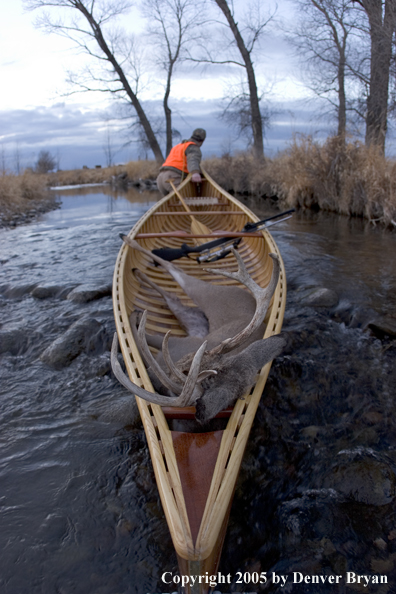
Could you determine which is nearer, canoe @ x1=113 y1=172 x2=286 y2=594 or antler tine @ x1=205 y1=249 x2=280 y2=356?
canoe @ x1=113 y1=172 x2=286 y2=594

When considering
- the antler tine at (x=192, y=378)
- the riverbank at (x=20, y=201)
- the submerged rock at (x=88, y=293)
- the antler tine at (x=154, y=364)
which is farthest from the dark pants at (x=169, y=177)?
the antler tine at (x=192, y=378)

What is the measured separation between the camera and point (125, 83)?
71.2ft

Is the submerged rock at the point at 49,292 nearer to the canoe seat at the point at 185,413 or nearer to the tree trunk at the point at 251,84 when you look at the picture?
the canoe seat at the point at 185,413

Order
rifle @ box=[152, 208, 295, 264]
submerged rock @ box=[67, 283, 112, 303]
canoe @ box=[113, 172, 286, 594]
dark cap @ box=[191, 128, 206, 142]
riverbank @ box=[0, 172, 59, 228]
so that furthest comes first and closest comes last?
riverbank @ box=[0, 172, 59, 228], dark cap @ box=[191, 128, 206, 142], submerged rock @ box=[67, 283, 112, 303], rifle @ box=[152, 208, 295, 264], canoe @ box=[113, 172, 286, 594]

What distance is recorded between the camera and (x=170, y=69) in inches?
923

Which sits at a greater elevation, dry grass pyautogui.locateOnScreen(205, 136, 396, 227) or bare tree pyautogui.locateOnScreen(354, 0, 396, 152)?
bare tree pyautogui.locateOnScreen(354, 0, 396, 152)

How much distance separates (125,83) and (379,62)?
15.0m

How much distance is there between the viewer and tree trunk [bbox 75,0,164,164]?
65.5 feet

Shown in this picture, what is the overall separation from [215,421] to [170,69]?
25890 mm

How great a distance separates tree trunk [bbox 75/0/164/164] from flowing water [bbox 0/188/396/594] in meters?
19.9

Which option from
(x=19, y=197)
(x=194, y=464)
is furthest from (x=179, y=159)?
(x=19, y=197)

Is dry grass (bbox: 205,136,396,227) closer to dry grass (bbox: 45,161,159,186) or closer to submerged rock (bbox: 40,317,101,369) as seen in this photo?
submerged rock (bbox: 40,317,101,369)

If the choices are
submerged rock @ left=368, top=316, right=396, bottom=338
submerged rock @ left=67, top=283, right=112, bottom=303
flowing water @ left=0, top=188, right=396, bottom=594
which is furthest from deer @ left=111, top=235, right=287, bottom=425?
submerged rock @ left=67, top=283, right=112, bottom=303

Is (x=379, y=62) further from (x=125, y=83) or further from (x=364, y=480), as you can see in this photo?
(x=125, y=83)
